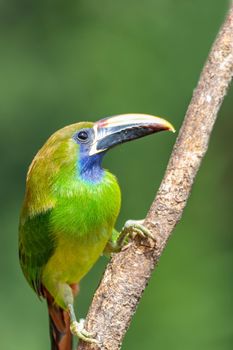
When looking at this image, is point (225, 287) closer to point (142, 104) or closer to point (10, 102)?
point (142, 104)

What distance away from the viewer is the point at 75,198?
14.3ft

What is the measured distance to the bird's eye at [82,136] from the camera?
4.41 meters

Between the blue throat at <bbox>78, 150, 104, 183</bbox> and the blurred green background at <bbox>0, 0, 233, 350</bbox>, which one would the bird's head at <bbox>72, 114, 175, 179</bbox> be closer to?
the blue throat at <bbox>78, 150, 104, 183</bbox>

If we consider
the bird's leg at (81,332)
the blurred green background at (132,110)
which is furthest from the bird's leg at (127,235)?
the blurred green background at (132,110)

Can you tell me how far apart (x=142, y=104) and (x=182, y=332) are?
1.87 metres

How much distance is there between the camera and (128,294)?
3914 mm

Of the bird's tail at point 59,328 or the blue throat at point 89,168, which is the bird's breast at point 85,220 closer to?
the blue throat at point 89,168

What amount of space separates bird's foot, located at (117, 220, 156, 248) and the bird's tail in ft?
1.69

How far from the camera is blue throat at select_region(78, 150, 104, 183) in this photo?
4383 millimetres

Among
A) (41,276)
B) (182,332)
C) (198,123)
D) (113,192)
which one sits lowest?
(182,332)

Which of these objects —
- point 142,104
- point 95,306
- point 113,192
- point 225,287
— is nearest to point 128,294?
point 95,306

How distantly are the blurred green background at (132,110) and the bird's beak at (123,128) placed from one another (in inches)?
72.6

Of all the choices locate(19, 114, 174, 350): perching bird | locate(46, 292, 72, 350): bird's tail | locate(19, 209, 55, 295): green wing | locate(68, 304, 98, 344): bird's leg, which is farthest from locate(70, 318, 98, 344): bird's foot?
locate(46, 292, 72, 350): bird's tail

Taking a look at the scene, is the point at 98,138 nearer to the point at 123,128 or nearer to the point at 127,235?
the point at 123,128
